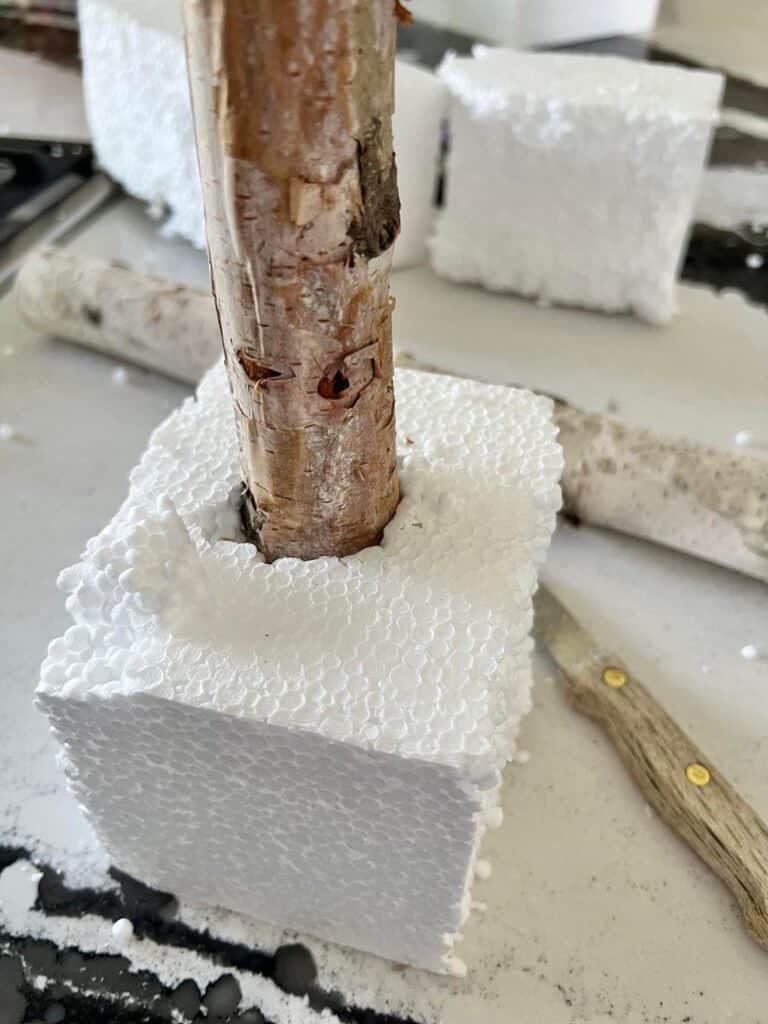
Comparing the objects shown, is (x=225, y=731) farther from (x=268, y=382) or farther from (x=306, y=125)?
(x=306, y=125)

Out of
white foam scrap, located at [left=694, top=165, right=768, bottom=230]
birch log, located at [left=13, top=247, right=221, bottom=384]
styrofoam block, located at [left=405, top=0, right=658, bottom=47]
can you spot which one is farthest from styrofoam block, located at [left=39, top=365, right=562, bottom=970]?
styrofoam block, located at [left=405, top=0, right=658, bottom=47]

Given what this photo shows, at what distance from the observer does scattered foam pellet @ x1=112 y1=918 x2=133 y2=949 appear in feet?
2.77

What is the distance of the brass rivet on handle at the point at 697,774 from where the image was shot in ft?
2.97

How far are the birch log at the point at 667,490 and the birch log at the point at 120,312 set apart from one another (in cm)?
51

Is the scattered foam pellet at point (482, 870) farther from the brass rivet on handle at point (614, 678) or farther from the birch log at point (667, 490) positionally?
the birch log at point (667, 490)

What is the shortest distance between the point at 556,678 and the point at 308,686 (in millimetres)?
457

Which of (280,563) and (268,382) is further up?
(268,382)

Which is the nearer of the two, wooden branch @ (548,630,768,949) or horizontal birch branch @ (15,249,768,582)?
wooden branch @ (548,630,768,949)

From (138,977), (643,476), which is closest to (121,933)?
(138,977)

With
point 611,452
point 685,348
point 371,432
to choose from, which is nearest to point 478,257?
point 685,348

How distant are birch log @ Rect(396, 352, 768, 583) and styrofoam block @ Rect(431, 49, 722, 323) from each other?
40cm

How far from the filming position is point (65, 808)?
0.94 meters

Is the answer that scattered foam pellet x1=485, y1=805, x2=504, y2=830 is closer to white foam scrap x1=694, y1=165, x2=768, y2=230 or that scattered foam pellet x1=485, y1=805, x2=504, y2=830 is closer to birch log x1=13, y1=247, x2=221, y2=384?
birch log x1=13, y1=247, x2=221, y2=384

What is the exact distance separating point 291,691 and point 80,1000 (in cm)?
38
